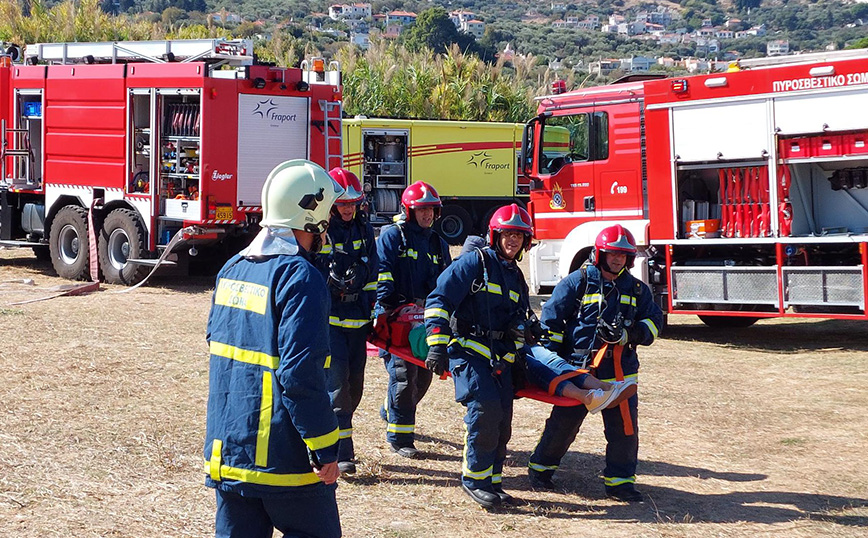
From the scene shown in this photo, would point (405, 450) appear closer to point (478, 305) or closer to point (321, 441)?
point (478, 305)

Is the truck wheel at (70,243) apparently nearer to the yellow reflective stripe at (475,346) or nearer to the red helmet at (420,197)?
the red helmet at (420,197)

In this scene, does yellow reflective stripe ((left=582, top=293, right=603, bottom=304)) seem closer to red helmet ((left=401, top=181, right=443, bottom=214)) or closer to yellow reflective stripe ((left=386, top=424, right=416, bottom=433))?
red helmet ((left=401, top=181, right=443, bottom=214))

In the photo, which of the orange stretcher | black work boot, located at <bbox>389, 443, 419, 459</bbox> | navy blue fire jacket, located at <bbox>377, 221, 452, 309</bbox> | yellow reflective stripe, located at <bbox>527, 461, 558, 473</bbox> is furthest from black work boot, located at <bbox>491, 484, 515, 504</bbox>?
navy blue fire jacket, located at <bbox>377, 221, 452, 309</bbox>

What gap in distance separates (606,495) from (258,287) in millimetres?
3359

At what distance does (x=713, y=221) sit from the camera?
36.8 feet

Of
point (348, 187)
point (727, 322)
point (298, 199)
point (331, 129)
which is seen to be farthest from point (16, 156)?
point (298, 199)

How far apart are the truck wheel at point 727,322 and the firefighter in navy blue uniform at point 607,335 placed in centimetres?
712

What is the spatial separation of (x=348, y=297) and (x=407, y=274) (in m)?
0.62

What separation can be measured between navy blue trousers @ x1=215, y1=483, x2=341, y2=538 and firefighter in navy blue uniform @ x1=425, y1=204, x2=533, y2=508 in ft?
6.91

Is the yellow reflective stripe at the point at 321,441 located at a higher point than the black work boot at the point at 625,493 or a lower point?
higher

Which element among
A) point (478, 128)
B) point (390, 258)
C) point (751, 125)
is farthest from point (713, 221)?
point (478, 128)

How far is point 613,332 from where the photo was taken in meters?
6.06

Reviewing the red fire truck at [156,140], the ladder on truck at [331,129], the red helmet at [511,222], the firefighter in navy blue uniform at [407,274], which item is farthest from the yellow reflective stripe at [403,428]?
the ladder on truck at [331,129]

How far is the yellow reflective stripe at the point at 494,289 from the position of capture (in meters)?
5.83
